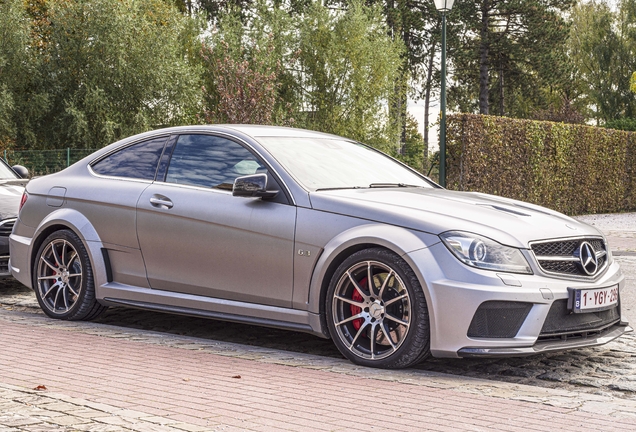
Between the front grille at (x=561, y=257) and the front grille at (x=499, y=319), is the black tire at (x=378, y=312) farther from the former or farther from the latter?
the front grille at (x=561, y=257)

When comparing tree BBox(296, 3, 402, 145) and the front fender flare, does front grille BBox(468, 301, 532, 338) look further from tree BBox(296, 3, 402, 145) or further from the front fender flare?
tree BBox(296, 3, 402, 145)

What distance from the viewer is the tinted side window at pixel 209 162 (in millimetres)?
6629

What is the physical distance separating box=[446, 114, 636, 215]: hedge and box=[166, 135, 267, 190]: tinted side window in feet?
48.8

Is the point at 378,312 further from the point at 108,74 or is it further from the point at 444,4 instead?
the point at 108,74

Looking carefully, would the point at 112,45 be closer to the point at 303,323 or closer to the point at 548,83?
the point at 548,83

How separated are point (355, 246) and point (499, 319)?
1.04 meters

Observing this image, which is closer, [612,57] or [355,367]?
[355,367]

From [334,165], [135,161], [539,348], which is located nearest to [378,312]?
[539,348]

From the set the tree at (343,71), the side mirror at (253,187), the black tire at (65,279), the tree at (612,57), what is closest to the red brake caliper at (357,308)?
the side mirror at (253,187)

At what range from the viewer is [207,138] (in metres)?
7.00

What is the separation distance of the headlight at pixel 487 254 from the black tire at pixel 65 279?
3308 millimetres

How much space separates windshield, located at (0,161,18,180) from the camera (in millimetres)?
10889

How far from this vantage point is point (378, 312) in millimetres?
5664

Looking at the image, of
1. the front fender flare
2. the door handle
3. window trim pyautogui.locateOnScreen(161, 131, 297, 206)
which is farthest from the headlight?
the door handle
